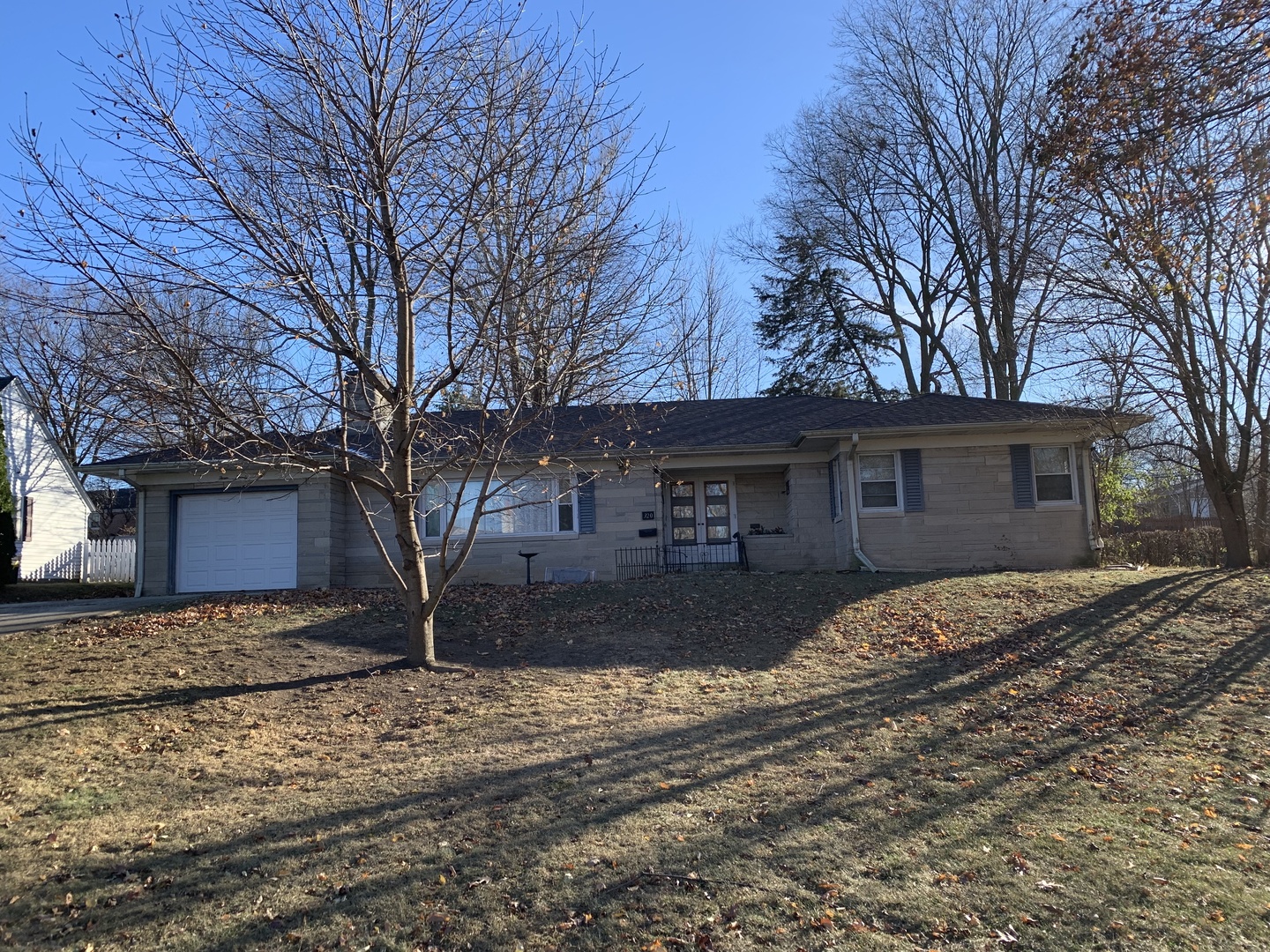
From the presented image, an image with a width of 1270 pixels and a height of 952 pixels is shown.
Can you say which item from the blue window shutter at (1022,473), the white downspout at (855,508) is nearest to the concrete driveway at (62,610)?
the white downspout at (855,508)

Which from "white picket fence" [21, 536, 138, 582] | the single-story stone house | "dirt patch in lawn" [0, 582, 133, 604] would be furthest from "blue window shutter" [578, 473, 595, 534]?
"white picket fence" [21, 536, 138, 582]

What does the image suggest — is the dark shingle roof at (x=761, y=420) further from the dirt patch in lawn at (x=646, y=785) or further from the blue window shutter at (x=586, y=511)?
the dirt patch in lawn at (x=646, y=785)

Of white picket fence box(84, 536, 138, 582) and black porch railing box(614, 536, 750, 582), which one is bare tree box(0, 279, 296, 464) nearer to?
black porch railing box(614, 536, 750, 582)

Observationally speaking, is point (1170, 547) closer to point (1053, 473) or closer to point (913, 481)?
point (1053, 473)

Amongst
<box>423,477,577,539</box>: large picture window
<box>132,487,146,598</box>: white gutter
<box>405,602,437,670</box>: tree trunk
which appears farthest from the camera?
<box>423,477,577,539</box>: large picture window

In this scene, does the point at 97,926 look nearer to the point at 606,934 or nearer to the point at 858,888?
the point at 606,934

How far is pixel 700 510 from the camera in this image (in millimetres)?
18391

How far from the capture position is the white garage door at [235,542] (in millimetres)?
17125

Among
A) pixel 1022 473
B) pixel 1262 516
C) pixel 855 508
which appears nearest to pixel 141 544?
pixel 855 508

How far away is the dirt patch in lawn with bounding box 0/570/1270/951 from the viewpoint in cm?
438

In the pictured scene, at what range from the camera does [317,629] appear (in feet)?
36.7

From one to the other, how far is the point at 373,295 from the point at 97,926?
229 inches

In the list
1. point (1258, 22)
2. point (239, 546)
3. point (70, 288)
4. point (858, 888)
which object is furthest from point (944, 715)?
point (239, 546)

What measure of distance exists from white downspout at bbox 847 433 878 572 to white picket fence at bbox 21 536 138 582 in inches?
773
